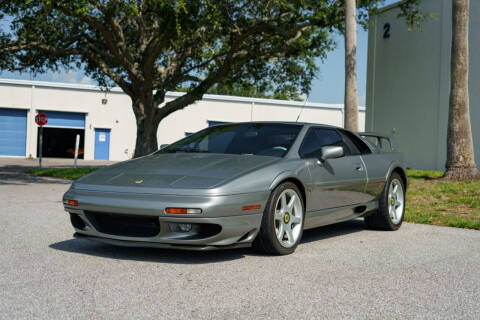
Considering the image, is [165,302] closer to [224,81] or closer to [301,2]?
[301,2]

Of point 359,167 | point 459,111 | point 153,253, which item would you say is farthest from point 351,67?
point 153,253

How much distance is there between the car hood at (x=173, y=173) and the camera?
16.5 feet

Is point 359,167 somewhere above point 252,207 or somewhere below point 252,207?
above

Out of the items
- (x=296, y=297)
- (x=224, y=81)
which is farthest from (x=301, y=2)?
(x=296, y=297)

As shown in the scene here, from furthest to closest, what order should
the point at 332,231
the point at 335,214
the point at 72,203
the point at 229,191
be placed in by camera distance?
the point at 332,231 < the point at 335,214 < the point at 72,203 < the point at 229,191

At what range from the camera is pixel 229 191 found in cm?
499

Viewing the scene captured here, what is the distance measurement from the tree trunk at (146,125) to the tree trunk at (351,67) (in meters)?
9.36

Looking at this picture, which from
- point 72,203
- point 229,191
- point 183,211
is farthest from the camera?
point 72,203

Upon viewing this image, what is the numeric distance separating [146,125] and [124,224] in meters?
16.5

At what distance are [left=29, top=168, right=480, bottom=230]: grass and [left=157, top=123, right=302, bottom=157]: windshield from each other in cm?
343

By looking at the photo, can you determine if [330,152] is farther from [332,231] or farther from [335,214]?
[332,231]

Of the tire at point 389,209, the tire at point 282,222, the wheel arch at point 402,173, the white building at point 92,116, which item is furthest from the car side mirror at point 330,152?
the white building at point 92,116

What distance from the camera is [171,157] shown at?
6043mm

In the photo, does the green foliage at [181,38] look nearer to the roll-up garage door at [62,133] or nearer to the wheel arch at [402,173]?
the wheel arch at [402,173]
